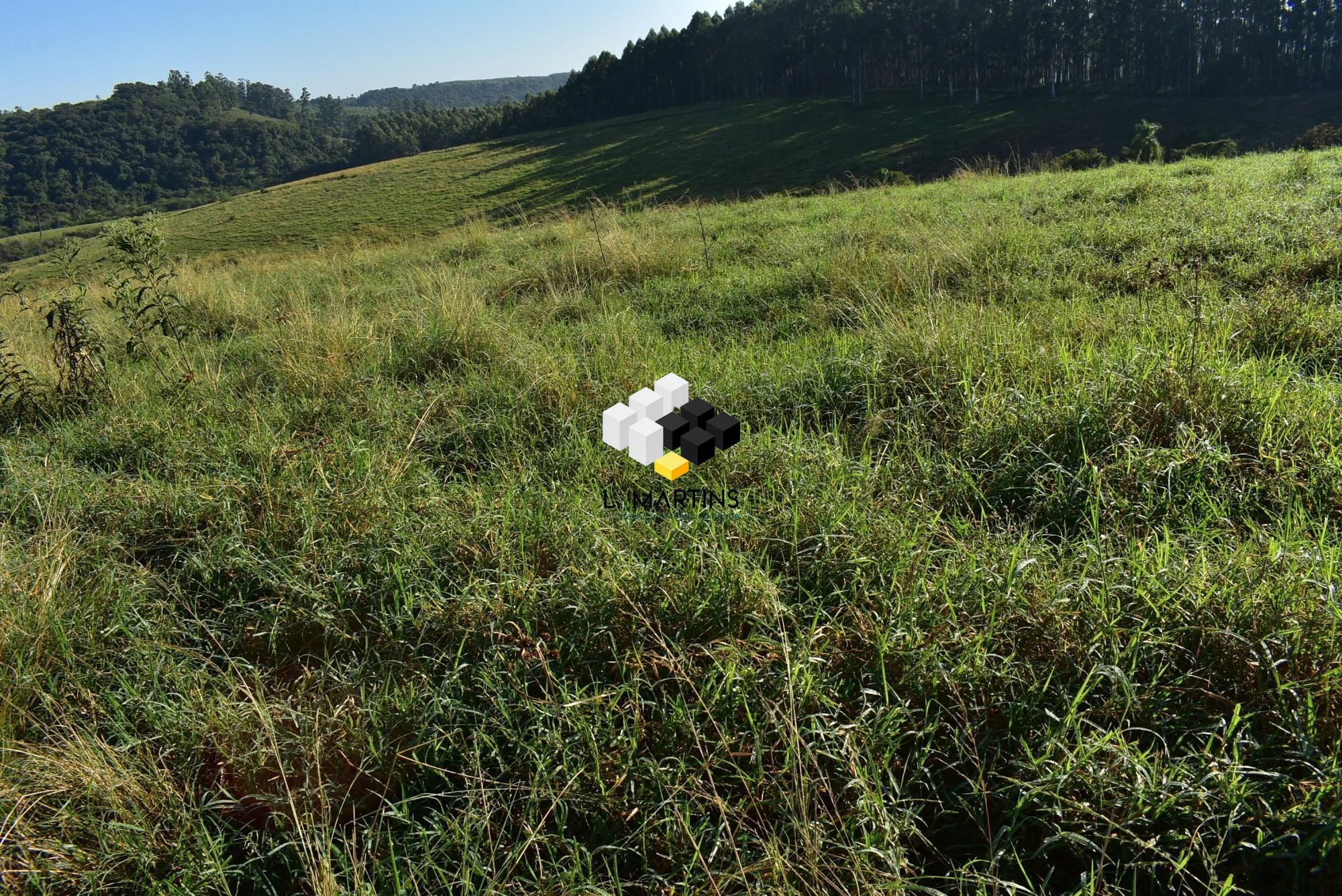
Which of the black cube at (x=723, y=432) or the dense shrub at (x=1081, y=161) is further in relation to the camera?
the dense shrub at (x=1081, y=161)

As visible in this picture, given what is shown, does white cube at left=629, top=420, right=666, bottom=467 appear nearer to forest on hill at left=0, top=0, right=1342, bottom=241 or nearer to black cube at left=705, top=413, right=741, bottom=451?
black cube at left=705, top=413, right=741, bottom=451

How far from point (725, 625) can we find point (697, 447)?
111 centimetres

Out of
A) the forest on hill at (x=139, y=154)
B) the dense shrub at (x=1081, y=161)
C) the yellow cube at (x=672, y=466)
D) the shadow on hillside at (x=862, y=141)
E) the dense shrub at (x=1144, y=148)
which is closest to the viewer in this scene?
the yellow cube at (x=672, y=466)

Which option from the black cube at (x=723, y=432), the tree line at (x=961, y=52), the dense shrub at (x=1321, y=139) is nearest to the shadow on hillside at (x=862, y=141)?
the tree line at (x=961, y=52)

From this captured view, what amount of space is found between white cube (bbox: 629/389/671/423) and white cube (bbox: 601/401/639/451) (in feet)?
0.14

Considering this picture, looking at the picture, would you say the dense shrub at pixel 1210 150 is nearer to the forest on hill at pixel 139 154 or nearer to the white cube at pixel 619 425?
the white cube at pixel 619 425

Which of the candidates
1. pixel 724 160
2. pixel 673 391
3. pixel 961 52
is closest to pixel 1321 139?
pixel 673 391

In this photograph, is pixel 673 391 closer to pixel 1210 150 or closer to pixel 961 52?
pixel 1210 150

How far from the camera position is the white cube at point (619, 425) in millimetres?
3275

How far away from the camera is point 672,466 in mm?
3045

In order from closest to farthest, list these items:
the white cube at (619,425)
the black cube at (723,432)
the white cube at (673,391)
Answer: the black cube at (723,432) → the white cube at (619,425) → the white cube at (673,391)

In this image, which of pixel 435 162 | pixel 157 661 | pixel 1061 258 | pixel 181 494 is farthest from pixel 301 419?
pixel 435 162

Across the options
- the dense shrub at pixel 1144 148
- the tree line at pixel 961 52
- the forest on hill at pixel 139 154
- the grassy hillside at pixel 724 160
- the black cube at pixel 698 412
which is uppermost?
the forest on hill at pixel 139 154

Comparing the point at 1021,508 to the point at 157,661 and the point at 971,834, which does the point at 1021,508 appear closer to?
the point at 971,834
